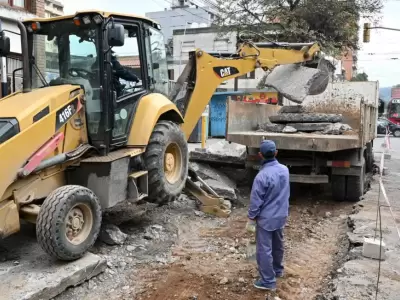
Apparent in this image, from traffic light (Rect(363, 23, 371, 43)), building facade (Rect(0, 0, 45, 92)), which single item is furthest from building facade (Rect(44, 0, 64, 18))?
traffic light (Rect(363, 23, 371, 43))

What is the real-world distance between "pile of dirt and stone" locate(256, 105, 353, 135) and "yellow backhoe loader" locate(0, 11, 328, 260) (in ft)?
9.11

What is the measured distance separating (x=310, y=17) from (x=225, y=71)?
40.8 feet

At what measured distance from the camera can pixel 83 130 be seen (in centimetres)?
528

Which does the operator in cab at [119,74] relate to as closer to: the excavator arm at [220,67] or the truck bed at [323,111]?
the excavator arm at [220,67]

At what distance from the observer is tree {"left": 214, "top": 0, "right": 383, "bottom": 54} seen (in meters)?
18.0

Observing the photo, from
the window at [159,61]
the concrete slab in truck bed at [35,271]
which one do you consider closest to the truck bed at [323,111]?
the window at [159,61]

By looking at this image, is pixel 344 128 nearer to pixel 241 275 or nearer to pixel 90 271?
pixel 241 275

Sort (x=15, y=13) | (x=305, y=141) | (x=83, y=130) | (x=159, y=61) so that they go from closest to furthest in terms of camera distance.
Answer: (x=83, y=130) < (x=159, y=61) < (x=305, y=141) < (x=15, y=13)

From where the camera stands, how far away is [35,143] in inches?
180

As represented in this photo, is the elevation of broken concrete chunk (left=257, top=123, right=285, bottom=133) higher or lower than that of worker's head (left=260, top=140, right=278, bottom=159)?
lower

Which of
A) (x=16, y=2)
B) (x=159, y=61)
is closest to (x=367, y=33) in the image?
(x=16, y=2)

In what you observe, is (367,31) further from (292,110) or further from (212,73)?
(212,73)

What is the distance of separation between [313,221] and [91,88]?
4.13 meters

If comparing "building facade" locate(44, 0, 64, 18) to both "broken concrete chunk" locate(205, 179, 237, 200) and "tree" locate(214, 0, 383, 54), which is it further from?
"tree" locate(214, 0, 383, 54)
